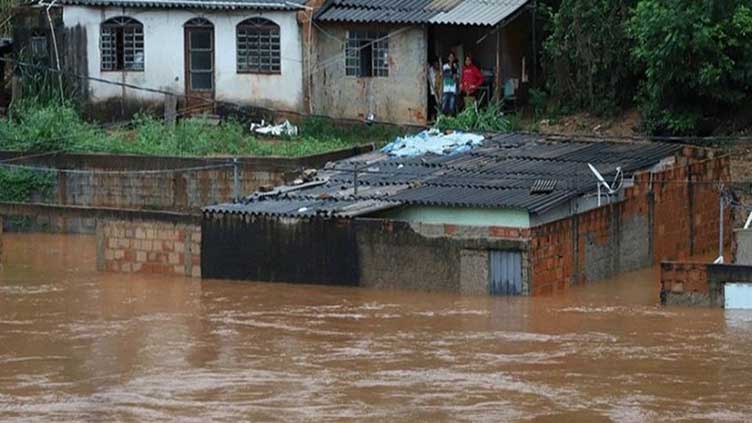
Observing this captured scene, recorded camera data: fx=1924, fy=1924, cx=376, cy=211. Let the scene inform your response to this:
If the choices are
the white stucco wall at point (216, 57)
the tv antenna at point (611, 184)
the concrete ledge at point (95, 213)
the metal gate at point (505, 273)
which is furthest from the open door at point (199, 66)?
the metal gate at point (505, 273)

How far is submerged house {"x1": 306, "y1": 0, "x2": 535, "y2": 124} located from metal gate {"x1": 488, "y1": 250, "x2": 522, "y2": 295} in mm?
10897

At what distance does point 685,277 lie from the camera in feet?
83.8

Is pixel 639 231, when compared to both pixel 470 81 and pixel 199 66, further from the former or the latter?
pixel 199 66

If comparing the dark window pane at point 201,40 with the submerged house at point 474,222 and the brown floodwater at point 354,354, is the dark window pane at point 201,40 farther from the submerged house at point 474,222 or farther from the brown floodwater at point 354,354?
the brown floodwater at point 354,354

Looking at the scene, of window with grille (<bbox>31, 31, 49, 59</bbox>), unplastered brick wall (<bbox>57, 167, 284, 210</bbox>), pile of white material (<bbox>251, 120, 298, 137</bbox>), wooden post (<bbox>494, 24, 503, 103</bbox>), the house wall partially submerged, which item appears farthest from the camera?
window with grille (<bbox>31, 31, 49, 59</bbox>)

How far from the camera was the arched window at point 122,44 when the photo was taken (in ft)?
123

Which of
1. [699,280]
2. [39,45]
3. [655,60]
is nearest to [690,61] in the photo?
[655,60]

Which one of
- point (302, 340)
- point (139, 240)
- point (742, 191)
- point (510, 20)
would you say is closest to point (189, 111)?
point (510, 20)

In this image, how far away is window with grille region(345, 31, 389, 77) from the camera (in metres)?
37.5

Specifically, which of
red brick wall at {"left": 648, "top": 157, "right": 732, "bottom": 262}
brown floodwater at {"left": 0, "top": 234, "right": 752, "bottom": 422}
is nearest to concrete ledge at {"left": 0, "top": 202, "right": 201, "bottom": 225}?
brown floodwater at {"left": 0, "top": 234, "right": 752, "bottom": 422}

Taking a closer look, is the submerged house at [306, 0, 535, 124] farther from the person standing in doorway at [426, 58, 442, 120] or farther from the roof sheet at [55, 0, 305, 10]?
the roof sheet at [55, 0, 305, 10]

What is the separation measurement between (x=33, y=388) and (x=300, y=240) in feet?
22.7

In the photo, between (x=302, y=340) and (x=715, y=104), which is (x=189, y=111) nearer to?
(x=715, y=104)

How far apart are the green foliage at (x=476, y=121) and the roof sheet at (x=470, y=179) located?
2185 mm
